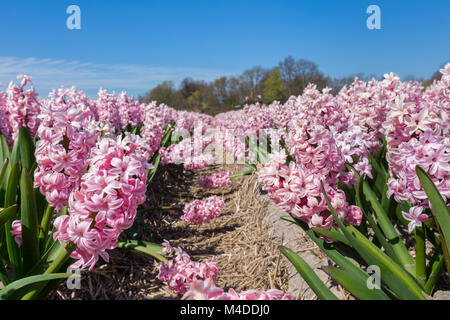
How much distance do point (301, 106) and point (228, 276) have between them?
72.5 inches

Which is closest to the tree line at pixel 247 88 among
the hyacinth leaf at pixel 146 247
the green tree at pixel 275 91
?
the green tree at pixel 275 91

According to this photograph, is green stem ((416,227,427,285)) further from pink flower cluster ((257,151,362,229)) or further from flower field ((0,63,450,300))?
pink flower cluster ((257,151,362,229))

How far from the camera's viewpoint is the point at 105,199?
124 cm

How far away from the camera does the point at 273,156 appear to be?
73.1 inches

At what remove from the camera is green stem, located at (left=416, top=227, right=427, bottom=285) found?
6.44ft

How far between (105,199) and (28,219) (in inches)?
43.0

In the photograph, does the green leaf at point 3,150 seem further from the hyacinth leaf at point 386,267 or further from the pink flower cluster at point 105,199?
the hyacinth leaf at point 386,267

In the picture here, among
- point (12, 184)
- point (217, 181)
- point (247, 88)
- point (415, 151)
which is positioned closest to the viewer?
point (415, 151)

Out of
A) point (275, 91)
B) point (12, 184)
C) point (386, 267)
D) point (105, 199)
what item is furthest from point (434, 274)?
point (275, 91)

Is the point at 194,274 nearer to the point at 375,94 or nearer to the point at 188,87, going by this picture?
the point at 375,94

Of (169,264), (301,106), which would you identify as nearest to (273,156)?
(169,264)

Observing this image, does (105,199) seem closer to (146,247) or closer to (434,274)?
(146,247)

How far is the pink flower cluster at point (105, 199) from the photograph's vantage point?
1248 mm

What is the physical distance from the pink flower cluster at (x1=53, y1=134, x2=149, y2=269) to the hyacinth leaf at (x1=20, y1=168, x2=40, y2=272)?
758 mm
